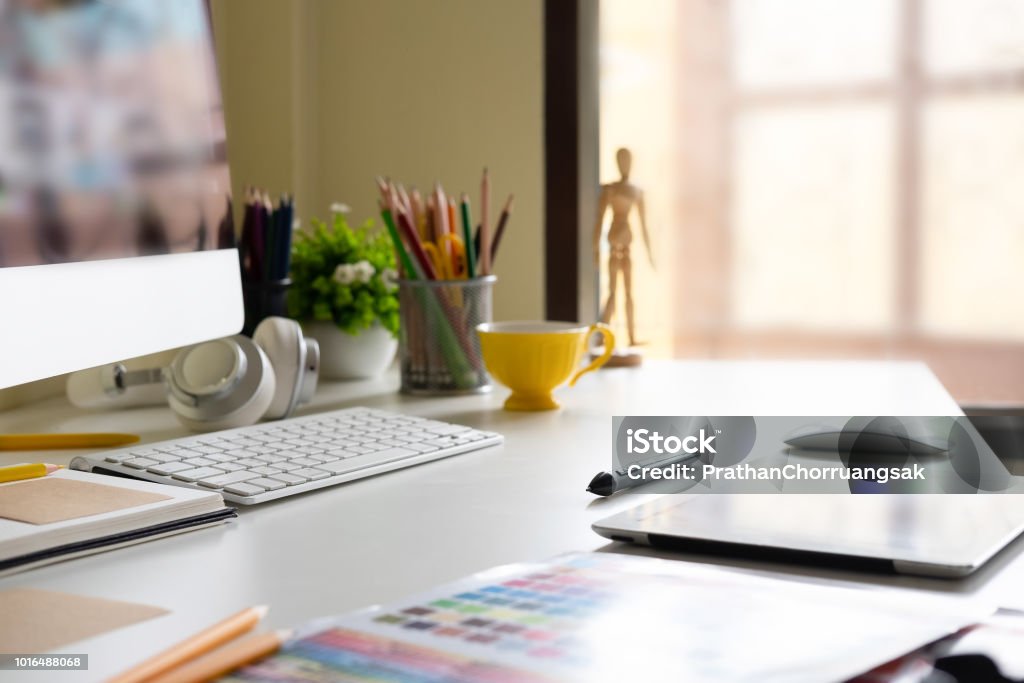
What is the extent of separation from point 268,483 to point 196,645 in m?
0.32

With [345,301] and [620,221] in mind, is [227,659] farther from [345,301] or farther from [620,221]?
[620,221]

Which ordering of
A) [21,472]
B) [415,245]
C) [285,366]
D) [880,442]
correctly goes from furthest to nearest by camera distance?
[415,245] < [285,366] < [880,442] < [21,472]

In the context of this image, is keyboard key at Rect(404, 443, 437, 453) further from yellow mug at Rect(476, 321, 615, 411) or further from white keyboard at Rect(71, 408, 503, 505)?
yellow mug at Rect(476, 321, 615, 411)

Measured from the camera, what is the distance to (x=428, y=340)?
1.25 metres

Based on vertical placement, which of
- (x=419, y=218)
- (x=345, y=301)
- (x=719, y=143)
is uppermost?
(x=719, y=143)

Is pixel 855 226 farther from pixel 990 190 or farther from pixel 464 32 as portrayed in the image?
pixel 464 32

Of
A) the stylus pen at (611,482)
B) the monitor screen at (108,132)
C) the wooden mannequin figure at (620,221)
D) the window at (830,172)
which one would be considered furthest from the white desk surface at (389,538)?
the window at (830,172)

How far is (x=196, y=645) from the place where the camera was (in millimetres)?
418

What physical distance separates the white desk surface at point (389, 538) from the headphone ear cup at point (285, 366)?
0.34 feet

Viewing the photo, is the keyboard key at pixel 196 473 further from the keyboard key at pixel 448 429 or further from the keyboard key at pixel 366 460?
the keyboard key at pixel 448 429

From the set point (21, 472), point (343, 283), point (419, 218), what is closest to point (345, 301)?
point (343, 283)

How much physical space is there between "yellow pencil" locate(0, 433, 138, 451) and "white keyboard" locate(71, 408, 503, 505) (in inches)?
5.0

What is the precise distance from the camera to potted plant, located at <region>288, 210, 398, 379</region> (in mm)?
1369

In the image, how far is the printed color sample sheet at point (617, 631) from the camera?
40 cm
